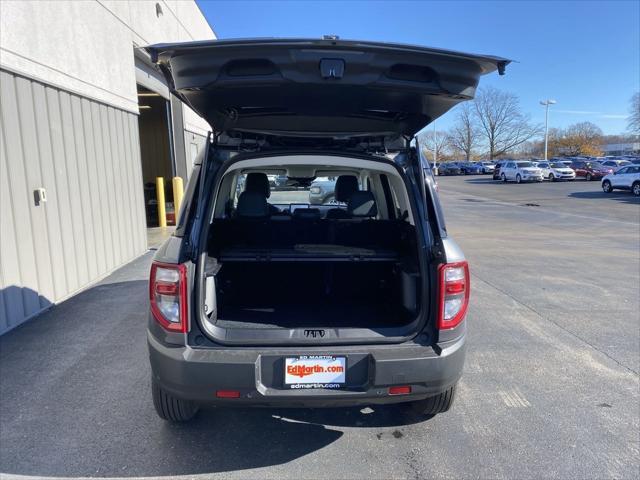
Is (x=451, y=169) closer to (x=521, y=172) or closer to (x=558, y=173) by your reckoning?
(x=558, y=173)

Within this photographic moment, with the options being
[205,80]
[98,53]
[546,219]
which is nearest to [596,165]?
[546,219]

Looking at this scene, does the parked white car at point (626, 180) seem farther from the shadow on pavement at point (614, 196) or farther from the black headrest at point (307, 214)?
the black headrest at point (307, 214)

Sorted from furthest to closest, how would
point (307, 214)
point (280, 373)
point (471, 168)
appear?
point (471, 168) < point (307, 214) < point (280, 373)

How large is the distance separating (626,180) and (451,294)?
27.0 metres

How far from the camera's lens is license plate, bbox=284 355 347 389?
2.34 metres

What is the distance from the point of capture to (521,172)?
36.6m

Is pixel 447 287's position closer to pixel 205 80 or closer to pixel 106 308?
pixel 205 80

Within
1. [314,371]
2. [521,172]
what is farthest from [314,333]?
[521,172]

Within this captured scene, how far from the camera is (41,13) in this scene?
5.30 metres

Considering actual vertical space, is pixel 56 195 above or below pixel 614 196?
above

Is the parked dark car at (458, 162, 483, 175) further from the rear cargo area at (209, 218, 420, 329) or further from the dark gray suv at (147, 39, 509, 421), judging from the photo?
the dark gray suv at (147, 39, 509, 421)

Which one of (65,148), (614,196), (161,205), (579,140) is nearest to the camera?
(65,148)

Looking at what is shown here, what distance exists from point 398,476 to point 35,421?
2.29 meters

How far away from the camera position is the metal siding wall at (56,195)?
15.0 ft
